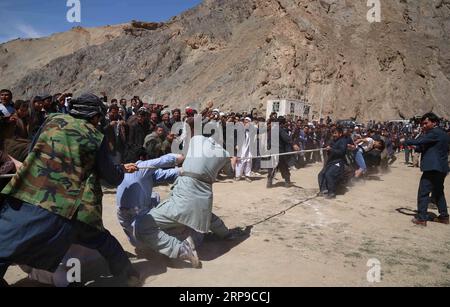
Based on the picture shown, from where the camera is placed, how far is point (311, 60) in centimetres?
2748

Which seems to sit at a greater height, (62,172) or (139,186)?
(62,172)

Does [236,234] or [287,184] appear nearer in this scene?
[236,234]

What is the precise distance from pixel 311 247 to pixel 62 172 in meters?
3.42

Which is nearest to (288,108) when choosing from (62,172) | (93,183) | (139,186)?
(139,186)

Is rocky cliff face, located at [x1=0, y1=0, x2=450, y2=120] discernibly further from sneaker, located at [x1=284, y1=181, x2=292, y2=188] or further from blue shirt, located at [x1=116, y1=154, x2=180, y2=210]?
blue shirt, located at [x1=116, y1=154, x2=180, y2=210]

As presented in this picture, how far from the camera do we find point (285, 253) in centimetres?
486

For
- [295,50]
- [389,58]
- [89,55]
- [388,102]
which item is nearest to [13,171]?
[295,50]

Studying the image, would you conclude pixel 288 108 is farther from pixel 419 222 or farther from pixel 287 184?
pixel 419 222

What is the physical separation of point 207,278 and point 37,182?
1.94m

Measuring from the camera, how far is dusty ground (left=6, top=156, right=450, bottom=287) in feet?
13.4

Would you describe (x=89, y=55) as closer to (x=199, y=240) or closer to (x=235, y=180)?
(x=235, y=180)

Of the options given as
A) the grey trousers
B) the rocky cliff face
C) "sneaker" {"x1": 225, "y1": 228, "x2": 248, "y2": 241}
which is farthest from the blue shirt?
the rocky cliff face

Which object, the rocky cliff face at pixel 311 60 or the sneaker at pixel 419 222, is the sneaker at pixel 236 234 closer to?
the sneaker at pixel 419 222

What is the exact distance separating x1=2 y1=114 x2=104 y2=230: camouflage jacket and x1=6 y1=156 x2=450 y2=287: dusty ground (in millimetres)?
1103
